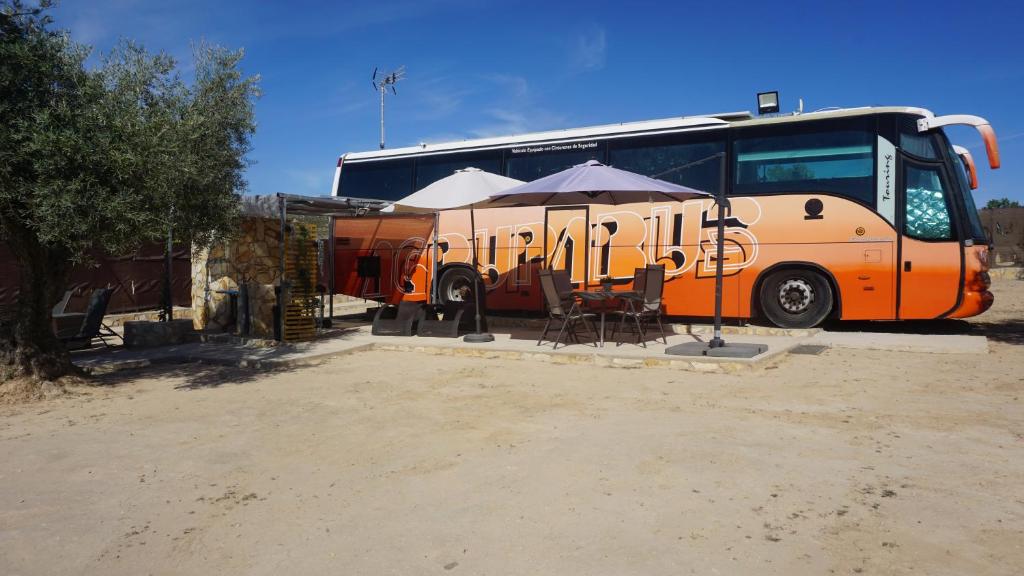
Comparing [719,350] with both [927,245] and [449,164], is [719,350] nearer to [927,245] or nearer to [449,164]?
[927,245]

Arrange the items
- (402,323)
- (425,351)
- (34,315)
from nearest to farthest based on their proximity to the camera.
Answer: (34,315), (425,351), (402,323)

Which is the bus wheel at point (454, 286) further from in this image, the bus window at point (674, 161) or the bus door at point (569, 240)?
the bus window at point (674, 161)

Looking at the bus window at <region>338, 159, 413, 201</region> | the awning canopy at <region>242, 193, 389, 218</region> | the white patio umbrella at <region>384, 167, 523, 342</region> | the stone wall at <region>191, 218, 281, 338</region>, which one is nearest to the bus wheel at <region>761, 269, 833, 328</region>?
the white patio umbrella at <region>384, 167, 523, 342</region>

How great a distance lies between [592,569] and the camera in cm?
273

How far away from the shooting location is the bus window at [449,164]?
12562mm

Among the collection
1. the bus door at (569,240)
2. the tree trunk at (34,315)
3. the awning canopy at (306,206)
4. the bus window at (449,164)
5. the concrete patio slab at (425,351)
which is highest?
the bus window at (449,164)

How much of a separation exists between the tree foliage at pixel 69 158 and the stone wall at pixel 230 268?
3971 mm

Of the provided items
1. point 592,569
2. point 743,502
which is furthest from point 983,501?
point 592,569

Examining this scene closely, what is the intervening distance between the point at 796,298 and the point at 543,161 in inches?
187

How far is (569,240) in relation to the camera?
37.9 feet

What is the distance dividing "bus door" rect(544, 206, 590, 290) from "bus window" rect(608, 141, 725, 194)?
1048 millimetres

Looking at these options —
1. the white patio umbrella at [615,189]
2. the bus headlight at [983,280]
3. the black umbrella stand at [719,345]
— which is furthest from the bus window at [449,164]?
the bus headlight at [983,280]

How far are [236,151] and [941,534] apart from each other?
323 inches

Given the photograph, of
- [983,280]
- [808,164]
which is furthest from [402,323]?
[983,280]
